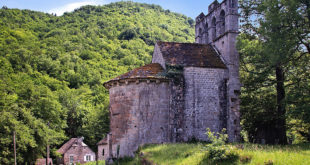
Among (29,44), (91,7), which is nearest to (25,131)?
(29,44)

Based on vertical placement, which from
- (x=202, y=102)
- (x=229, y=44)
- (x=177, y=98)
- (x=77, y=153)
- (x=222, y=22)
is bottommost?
(x=77, y=153)

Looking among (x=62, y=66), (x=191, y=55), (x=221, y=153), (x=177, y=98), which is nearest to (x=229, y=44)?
(x=191, y=55)

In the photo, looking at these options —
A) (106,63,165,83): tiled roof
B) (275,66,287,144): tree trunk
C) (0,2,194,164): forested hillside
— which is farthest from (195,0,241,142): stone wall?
(0,2,194,164): forested hillside

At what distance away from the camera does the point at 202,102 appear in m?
20.0

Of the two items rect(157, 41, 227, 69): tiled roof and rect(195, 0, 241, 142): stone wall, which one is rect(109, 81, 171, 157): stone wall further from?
rect(195, 0, 241, 142): stone wall

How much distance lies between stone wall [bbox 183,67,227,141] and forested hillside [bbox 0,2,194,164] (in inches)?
727

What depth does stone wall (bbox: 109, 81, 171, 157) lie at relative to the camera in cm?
1941

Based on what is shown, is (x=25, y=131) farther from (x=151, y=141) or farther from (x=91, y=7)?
(x=91, y=7)

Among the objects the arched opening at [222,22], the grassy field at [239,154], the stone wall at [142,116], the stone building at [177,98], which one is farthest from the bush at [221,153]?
the arched opening at [222,22]

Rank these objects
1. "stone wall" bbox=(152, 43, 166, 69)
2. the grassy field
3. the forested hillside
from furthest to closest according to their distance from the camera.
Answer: the forested hillside → "stone wall" bbox=(152, 43, 166, 69) → the grassy field

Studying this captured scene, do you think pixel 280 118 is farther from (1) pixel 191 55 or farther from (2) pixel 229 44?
(1) pixel 191 55

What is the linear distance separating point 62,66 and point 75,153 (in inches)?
1026

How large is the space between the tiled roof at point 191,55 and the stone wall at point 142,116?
196 centimetres

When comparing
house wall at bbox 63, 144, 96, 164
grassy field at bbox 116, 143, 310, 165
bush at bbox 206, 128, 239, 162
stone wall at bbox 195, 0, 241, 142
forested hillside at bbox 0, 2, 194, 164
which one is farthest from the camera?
house wall at bbox 63, 144, 96, 164
